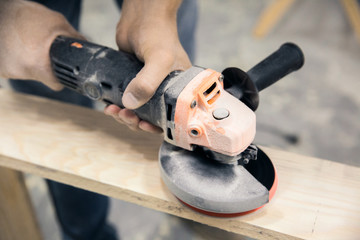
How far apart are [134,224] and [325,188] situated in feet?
2.95

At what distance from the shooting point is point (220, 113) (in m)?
0.64

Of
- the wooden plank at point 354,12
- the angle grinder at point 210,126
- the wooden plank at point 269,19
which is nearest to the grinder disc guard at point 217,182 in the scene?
the angle grinder at point 210,126

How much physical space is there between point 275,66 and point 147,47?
0.27 metres

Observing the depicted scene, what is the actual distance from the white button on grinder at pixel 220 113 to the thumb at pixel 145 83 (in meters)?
0.13

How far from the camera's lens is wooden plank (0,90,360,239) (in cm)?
66

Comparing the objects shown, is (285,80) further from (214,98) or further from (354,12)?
(214,98)

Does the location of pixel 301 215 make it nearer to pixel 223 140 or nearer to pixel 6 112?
pixel 223 140

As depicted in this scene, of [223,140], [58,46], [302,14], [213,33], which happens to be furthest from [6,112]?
[302,14]

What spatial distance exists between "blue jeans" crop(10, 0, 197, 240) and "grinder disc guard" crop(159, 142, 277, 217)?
0.57m

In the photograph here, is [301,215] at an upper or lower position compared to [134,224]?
upper

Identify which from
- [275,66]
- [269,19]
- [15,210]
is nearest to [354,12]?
[269,19]

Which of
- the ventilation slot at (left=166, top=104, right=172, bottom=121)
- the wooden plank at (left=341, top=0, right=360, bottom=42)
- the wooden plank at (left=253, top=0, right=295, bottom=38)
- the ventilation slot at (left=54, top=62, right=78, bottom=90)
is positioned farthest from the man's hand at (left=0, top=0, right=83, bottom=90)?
the wooden plank at (left=341, top=0, right=360, bottom=42)

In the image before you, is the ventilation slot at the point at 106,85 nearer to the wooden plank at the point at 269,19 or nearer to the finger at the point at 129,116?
the finger at the point at 129,116

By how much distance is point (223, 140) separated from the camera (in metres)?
0.63
